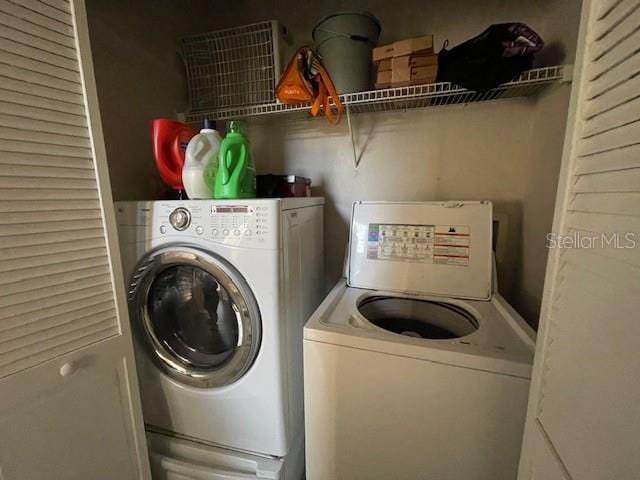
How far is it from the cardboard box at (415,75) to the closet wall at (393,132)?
350 millimetres

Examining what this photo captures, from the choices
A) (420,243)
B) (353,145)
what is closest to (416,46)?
(353,145)

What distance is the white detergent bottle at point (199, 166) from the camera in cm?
110

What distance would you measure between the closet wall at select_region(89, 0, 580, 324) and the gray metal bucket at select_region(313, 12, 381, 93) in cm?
32

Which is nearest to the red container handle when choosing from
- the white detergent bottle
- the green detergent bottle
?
the white detergent bottle

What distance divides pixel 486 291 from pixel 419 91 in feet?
3.17

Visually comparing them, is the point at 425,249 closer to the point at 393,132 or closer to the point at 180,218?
the point at 393,132

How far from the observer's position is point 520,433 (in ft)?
2.55

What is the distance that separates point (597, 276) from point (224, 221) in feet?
3.27

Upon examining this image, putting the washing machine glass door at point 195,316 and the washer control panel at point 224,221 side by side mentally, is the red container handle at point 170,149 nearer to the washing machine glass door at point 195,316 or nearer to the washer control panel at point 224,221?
the washer control panel at point 224,221

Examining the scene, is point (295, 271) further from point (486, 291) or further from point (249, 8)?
point (249, 8)

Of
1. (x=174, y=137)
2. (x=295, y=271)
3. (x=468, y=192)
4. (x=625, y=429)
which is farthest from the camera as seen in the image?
(x=468, y=192)

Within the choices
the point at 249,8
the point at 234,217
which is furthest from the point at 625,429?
the point at 249,8

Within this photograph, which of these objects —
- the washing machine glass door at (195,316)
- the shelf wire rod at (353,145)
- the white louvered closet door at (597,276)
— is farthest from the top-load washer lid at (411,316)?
the shelf wire rod at (353,145)

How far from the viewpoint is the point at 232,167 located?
3.60 feet
